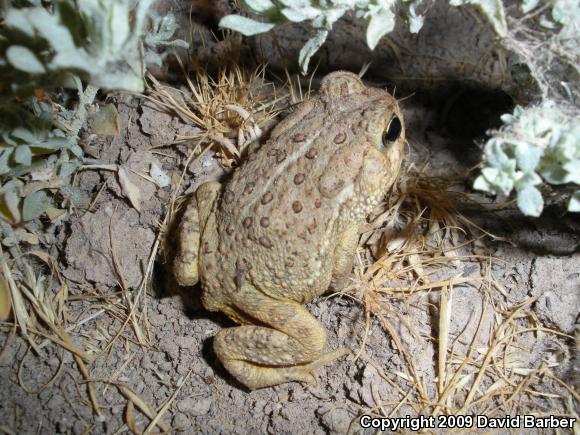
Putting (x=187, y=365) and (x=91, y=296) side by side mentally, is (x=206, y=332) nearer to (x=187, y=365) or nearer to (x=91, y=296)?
(x=187, y=365)

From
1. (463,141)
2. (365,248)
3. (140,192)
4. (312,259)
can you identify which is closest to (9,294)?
(140,192)

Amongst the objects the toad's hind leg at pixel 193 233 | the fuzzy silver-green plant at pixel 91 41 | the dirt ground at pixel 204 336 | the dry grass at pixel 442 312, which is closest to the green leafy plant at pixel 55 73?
the fuzzy silver-green plant at pixel 91 41

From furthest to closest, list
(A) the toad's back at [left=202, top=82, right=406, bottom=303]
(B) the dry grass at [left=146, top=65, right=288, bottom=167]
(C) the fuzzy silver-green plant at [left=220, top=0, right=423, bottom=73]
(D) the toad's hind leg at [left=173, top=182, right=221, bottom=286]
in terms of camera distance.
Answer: (B) the dry grass at [left=146, top=65, right=288, bottom=167] < (D) the toad's hind leg at [left=173, top=182, right=221, bottom=286] < (A) the toad's back at [left=202, top=82, right=406, bottom=303] < (C) the fuzzy silver-green plant at [left=220, top=0, right=423, bottom=73]

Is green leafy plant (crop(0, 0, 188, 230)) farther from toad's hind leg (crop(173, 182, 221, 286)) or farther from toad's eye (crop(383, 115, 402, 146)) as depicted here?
toad's eye (crop(383, 115, 402, 146))

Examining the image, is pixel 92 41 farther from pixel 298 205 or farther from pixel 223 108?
pixel 223 108

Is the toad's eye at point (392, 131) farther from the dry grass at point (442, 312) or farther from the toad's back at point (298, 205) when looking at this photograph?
the dry grass at point (442, 312)

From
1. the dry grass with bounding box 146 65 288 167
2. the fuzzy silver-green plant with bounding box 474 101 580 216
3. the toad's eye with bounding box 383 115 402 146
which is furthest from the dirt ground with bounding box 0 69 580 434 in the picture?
the fuzzy silver-green plant with bounding box 474 101 580 216
